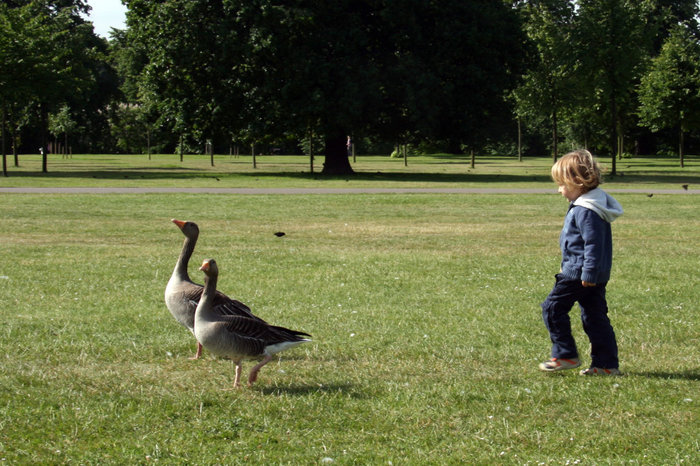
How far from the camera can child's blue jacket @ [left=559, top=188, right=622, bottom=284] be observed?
5762mm

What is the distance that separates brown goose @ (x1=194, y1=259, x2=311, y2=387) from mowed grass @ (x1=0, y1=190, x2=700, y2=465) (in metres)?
0.28

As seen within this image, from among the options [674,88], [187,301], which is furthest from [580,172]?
[674,88]

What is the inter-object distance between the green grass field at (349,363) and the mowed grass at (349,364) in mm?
20

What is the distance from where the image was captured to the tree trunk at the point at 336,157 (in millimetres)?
40312

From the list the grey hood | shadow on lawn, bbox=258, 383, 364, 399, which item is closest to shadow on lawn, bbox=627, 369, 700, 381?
the grey hood

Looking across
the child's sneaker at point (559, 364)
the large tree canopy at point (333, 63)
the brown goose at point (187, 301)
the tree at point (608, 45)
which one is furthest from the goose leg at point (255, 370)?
the tree at point (608, 45)

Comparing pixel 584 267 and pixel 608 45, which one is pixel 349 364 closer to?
pixel 584 267

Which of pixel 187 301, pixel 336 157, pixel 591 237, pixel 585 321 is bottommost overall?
pixel 585 321

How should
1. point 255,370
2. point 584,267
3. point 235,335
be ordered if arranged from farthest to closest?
1. point 584,267
2. point 255,370
3. point 235,335

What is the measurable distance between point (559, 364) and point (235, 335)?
2458 mm

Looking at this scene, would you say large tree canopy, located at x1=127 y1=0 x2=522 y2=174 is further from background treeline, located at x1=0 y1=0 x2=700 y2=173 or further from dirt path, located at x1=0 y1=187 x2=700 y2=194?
dirt path, located at x1=0 y1=187 x2=700 y2=194

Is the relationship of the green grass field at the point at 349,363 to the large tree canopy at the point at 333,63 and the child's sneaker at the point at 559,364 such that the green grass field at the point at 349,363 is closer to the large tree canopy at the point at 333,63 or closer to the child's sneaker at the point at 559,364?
the child's sneaker at the point at 559,364

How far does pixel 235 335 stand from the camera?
214 inches

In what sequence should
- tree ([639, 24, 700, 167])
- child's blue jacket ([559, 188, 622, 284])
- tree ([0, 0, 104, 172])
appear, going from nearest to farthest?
1. child's blue jacket ([559, 188, 622, 284])
2. tree ([0, 0, 104, 172])
3. tree ([639, 24, 700, 167])
